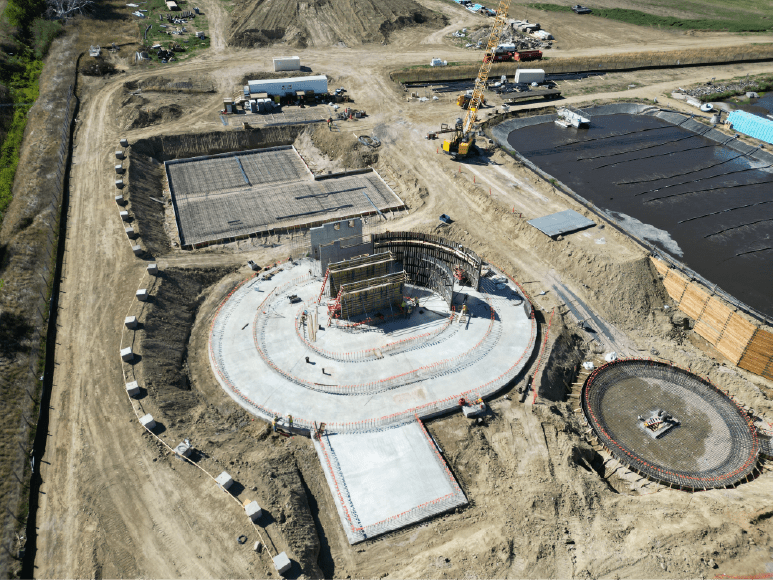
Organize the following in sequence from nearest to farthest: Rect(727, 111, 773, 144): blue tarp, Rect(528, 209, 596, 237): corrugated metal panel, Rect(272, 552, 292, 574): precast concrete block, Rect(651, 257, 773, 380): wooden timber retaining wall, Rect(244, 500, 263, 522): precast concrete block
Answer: Rect(272, 552, 292, 574): precast concrete block
Rect(244, 500, 263, 522): precast concrete block
Rect(651, 257, 773, 380): wooden timber retaining wall
Rect(528, 209, 596, 237): corrugated metal panel
Rect(727, 111, 773, 144): blue tarp

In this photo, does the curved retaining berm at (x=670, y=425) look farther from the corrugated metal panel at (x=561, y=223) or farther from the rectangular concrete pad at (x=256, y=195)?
the rectangular concrete pad at (x=256, y=195)

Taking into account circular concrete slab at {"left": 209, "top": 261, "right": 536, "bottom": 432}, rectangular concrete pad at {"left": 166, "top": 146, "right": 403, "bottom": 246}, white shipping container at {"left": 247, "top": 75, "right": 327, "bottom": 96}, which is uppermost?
white shipping container at {"left": 247, "top": 75, "right": 327, "bottom": 96}

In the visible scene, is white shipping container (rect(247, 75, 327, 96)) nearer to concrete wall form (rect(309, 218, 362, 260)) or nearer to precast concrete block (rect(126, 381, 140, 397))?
concrete wall form (rect(309, 218, 362, 260))

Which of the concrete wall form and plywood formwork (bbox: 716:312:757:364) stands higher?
the concrete wall form

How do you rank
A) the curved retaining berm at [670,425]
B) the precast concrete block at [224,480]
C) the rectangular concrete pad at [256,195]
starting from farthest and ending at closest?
the rectangular concrete pad at [256,195], the curved retaining berm at [670,425], the precast concrete block at [224,480]

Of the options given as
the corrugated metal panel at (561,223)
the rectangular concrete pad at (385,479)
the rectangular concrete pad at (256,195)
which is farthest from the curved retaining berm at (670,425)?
the rectangular concrete pad at (256,195)

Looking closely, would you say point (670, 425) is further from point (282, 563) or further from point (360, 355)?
point (282, 563)

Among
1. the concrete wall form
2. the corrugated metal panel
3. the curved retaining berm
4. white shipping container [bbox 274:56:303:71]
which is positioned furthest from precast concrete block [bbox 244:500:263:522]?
white shipping container [bbox 274:56:303:71]
